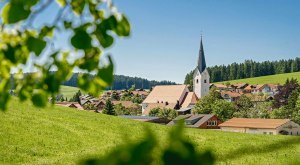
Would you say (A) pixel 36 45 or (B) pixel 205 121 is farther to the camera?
(B) pixel 205 121

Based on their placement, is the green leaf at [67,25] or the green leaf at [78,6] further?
the green leaf at [78,6]

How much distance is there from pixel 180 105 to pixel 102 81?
→ 112 metres

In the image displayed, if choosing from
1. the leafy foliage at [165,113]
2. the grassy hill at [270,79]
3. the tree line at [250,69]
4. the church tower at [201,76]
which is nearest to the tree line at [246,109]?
the leafy foliage at [165,113]

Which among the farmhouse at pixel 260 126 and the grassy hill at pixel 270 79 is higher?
the grassy hill at pixel 270 79

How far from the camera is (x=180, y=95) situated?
114500 millimetres

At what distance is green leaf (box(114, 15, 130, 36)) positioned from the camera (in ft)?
8.02

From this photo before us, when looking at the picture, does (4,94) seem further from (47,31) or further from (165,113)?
(165,113)

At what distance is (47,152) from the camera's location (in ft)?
45.4

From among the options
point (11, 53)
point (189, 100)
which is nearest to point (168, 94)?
point (189, 100)

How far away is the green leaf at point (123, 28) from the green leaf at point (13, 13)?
542mm

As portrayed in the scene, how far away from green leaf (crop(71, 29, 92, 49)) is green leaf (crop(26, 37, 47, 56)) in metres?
0.26

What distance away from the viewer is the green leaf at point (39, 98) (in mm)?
2696

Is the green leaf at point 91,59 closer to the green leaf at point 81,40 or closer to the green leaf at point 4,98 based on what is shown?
the green leaf at point 81,40

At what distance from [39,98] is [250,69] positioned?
7580 inches
